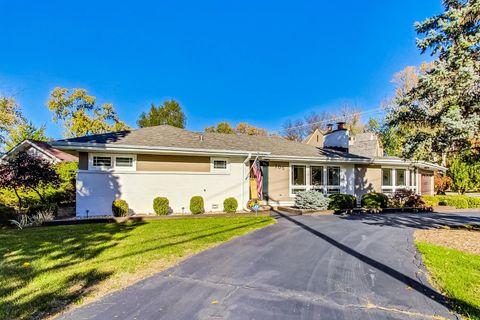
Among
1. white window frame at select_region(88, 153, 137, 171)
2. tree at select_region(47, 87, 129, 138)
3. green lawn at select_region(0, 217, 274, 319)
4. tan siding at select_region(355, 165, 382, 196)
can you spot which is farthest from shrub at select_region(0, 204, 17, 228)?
tree at select_region(47, 87, 129, 138)

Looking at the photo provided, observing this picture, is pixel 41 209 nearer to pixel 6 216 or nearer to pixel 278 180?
pixel 6 216

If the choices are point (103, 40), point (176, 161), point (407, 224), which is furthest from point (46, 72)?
point (407, 224)

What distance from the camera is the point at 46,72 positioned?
70.7ft

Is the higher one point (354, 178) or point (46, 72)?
point (46, 72)

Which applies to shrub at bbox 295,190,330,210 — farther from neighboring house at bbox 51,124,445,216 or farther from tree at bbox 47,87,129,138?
tree at bbox 47,87,129,138

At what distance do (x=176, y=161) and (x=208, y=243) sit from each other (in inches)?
244

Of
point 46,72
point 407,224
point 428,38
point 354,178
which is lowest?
point 407,224

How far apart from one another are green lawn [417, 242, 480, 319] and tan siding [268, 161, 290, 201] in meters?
8.28

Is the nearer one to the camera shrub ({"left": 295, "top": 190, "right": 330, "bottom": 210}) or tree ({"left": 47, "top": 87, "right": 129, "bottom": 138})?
shrub ({"left": 295, "top": 190, "right": 330, "bottom": 210})

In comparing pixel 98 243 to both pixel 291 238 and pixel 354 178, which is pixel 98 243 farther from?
pixel 354 178

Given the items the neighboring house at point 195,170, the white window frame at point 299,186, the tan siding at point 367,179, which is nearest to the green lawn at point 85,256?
the neighboring house at point 195,170

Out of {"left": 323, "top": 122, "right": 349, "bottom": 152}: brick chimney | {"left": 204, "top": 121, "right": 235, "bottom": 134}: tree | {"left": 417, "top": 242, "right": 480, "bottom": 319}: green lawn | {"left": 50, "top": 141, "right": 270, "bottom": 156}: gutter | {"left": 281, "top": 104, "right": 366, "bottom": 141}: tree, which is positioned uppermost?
{"left": 281, "top": 104, "right": 366, "bottom": 141}: tree

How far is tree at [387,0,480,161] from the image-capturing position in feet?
24.1

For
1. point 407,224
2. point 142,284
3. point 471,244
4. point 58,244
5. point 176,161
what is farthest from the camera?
point 176,161
